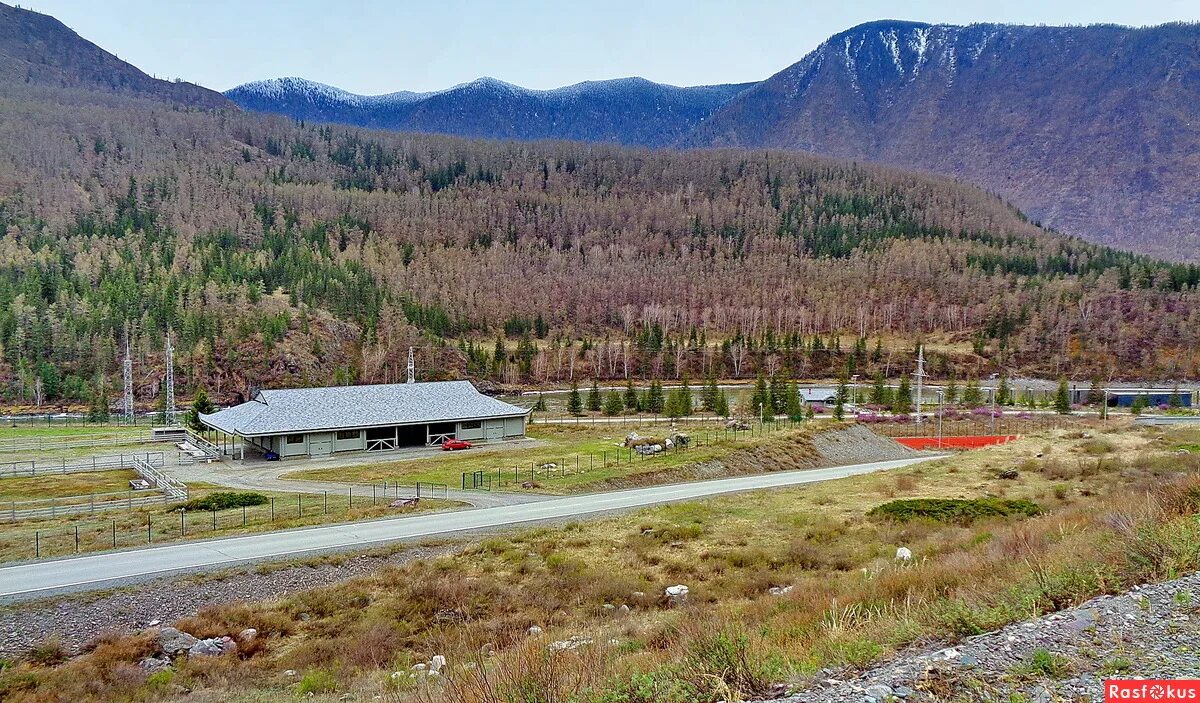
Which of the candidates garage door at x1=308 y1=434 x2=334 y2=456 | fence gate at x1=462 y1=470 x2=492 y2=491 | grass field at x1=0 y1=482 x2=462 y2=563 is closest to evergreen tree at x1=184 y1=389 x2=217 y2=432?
garage door at x1=308 y1=434 x2=334 y2=456

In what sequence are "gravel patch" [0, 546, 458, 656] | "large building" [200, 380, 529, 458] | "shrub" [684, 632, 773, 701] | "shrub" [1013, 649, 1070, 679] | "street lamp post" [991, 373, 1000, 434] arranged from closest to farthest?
"shrub" [1013, 649, 1070, 679], "shrub" [684, 632, 773, 701], "gravel patch" [0, 546, 458, 656], "large building" [200, 380, 529, 458], "street lamp post" [991, 373, 1000, 434]

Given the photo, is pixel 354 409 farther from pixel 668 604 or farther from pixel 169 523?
pixel 668 604

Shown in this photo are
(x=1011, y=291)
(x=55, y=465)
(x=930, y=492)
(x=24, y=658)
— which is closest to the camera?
(x=24, y=658)

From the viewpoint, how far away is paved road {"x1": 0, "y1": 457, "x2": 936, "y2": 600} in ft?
69.3

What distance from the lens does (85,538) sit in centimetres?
2586

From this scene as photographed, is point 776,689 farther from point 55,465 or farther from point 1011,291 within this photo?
point 1011,291

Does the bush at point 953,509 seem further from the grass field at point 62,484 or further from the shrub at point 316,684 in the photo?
the grass field at point 62,484

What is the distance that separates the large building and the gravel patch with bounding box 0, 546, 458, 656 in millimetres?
27067

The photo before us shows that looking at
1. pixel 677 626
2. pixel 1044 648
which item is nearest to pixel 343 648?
pixel 677 626

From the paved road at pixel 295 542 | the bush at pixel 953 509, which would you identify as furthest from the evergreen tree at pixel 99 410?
the bush at pixel 953 509

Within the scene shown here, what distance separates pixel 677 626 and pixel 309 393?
46.9 m

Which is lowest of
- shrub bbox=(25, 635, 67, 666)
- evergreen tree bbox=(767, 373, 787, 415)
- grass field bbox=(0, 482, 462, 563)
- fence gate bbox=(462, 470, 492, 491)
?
evergreen tree bbox=(767, 373, 787, 415)

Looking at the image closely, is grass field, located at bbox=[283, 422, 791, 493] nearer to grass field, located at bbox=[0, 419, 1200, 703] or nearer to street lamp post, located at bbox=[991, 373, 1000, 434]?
grass field, located at bbox=[0, 419, 1200, 703]

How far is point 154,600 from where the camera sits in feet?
63.3
